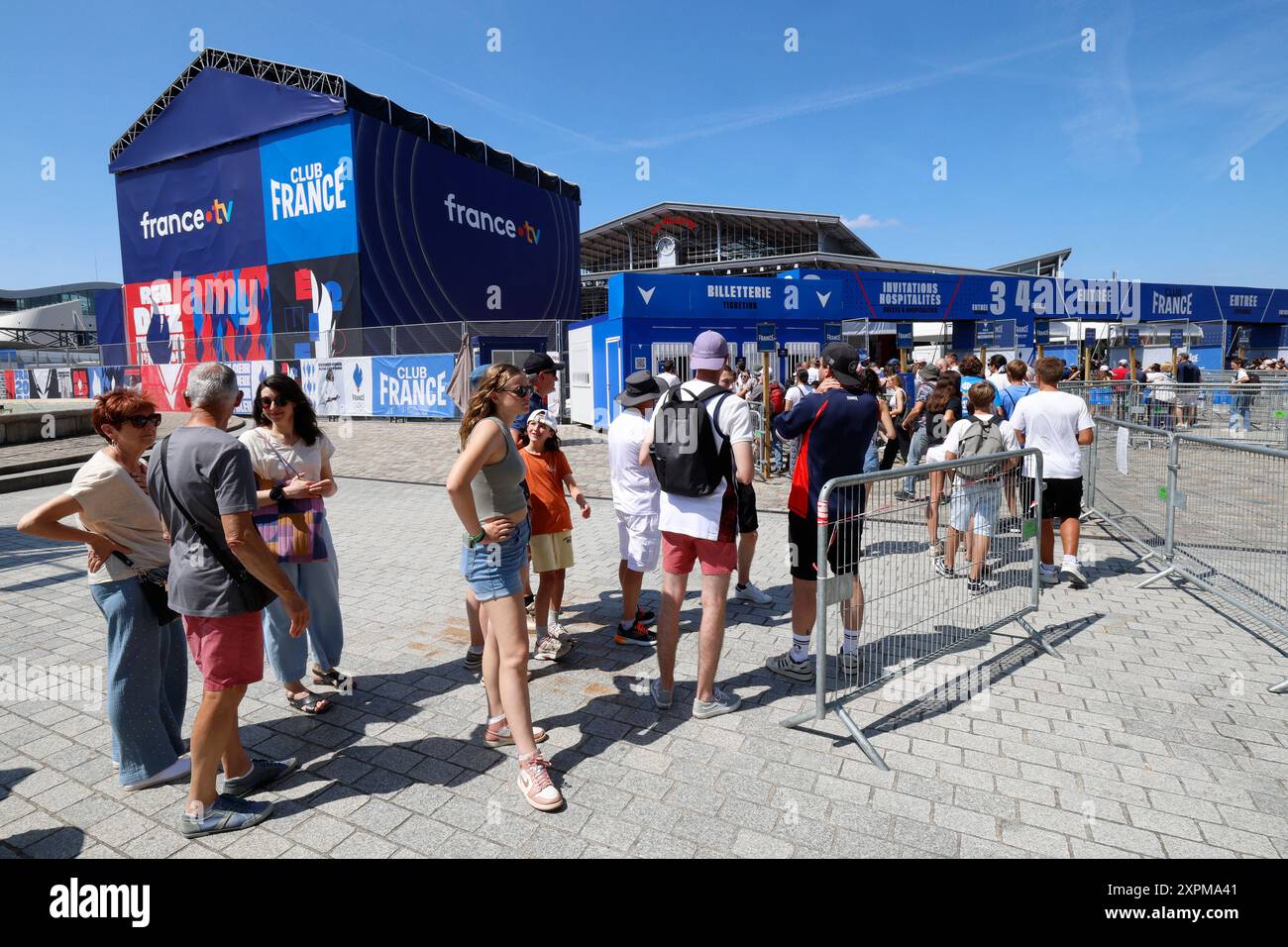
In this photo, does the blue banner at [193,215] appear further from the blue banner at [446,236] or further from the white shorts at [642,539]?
the white shorts at [642,539]

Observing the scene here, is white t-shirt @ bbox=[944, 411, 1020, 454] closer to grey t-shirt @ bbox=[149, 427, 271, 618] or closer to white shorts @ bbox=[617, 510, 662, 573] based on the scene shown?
white shorts @ bbox=[617, 510, 662, 573]

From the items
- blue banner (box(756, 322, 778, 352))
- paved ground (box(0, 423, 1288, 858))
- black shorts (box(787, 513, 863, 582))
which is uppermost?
blue banner (box(756, 322, 778, 352))

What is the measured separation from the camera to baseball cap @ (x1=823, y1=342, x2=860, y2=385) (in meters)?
3.94

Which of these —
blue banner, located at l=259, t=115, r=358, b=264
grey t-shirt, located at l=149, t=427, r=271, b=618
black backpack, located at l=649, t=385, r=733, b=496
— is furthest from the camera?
blue banner, located at l=259, t=115, r=358, b=264

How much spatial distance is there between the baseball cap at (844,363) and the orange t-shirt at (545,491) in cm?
176

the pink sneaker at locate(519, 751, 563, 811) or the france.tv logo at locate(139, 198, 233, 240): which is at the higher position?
the france.tv logo at locate(139, 198, 233, 240)

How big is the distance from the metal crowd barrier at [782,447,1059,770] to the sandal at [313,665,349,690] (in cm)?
250

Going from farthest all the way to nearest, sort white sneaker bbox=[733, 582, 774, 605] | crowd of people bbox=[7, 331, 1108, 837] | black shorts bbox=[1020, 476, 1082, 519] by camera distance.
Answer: black shorts bbox=[1020, 476, 1082, 519] < white sneaker bbox=[733, 582, 774, 605] < crowd of people bbox=[7, 331, 1108, 837]

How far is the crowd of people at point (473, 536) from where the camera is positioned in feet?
9.04

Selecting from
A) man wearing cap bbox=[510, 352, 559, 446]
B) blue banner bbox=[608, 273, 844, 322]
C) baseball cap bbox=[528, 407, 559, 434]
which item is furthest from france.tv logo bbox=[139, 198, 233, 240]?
baseball cap bbox=[528, 407, 559, 434]

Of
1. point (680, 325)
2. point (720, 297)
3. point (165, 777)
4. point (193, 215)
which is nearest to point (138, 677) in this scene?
point (165, 777)

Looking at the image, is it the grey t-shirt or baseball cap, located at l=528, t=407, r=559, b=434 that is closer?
the grey t-shirt

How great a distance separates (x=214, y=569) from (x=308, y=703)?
1.49 meters

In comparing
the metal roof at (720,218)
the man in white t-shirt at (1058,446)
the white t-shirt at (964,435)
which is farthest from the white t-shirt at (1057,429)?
the metal roof at (720,218)
